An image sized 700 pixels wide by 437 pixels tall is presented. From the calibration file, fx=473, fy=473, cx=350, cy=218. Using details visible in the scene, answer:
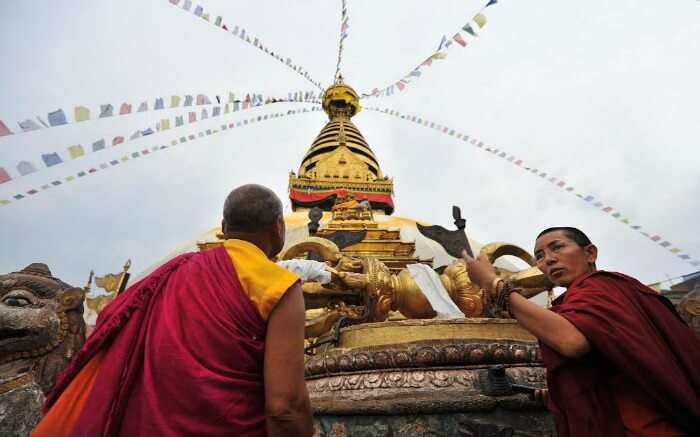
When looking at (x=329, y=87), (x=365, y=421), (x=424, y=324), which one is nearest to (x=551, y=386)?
(x=365, y=421)

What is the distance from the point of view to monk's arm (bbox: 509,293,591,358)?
1413 mm

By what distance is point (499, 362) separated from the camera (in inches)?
106

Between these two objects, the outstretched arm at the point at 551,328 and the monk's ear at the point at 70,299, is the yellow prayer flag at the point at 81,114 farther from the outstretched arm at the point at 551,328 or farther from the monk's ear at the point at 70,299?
the outstretched arm at the point at 551,328

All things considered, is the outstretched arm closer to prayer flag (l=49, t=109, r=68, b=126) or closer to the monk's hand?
the monk's hand

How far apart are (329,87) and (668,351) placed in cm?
1931

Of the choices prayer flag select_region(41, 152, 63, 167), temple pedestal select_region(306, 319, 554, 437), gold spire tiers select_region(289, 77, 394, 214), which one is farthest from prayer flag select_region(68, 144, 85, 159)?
gold spire tiers select_region(289, 77, 394, 214)

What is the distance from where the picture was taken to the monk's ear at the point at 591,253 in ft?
5.97

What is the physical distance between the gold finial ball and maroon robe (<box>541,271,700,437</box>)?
18.7 meters

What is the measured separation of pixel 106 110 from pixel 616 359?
623 cm

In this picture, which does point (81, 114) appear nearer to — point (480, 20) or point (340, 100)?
point (480, 20)

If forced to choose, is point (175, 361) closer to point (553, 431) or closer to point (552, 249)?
point (552, 249)

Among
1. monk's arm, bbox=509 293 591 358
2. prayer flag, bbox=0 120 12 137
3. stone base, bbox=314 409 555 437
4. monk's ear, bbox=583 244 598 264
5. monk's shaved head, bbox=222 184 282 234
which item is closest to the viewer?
monk's arm, bbox=509 293 591 358

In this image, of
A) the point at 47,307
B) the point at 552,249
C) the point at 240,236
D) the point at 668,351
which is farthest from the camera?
the point at 47,307

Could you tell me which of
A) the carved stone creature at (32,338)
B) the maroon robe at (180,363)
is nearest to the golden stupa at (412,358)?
the maroon robe at (180,363)
